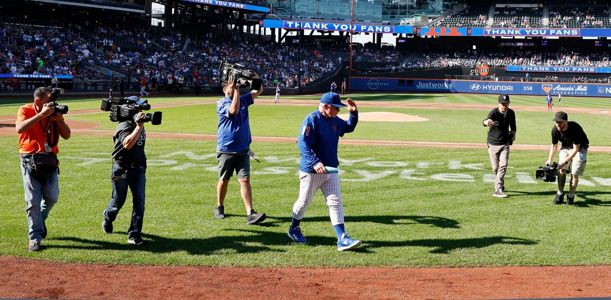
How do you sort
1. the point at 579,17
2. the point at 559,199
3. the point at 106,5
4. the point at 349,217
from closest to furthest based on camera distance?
1. the point at 349,217
2. the point at 559,199
3. the point at 106,5
4. the point at 579,17

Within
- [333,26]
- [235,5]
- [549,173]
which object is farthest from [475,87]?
[549,173]

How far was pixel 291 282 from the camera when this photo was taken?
21.5 feet

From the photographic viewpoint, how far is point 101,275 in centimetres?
664

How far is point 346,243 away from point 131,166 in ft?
9.35

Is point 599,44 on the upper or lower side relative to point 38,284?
upper

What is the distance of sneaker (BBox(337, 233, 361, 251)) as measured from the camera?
24.6 ft

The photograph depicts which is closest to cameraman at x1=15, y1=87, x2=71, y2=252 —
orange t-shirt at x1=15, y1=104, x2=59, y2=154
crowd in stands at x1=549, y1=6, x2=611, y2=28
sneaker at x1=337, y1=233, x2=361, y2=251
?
orange t-shirt at x1=15, y1=104, x2=59, y2=154

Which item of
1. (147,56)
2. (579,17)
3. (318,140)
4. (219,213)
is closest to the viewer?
(318,140)

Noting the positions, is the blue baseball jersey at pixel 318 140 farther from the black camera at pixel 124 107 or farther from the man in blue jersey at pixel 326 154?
the black camera at pixel 124 107

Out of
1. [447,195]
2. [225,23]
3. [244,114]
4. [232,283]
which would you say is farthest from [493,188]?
[225,23]

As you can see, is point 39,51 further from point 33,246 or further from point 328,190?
point 328,190

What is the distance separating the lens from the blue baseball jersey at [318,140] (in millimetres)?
7516

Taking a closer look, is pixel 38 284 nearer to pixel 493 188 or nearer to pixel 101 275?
pixel 101 275

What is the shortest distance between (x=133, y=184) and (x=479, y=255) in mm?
4450
